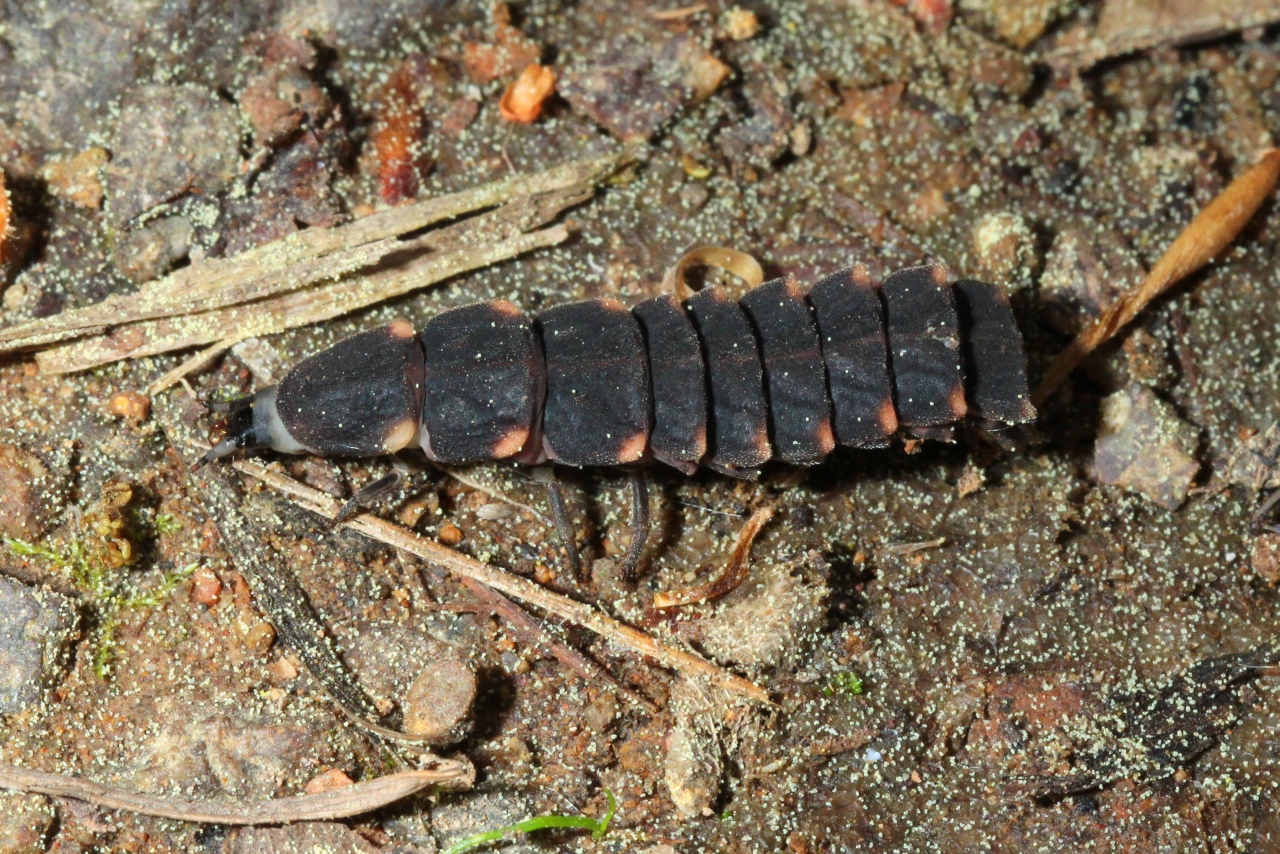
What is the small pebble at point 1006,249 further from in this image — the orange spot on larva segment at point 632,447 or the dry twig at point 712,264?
the orange spot on larva segment at point 632,447


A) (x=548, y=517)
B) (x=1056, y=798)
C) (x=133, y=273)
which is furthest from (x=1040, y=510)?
(x=133, y=273)

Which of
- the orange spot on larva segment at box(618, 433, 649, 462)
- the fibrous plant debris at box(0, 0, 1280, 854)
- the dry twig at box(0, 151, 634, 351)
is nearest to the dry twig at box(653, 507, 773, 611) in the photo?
the fibrous plant debris at box(0, 0, 1280, 854)

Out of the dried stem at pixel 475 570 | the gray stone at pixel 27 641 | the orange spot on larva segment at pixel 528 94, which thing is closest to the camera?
the gray stone at pixel 27 641

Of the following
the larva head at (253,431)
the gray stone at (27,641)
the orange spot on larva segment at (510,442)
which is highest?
the orange spot on larva segment at (510,442)

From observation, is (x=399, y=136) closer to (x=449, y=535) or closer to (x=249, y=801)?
(x=449, y=535)

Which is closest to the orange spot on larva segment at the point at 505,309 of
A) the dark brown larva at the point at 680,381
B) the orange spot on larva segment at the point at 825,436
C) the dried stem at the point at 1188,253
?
the dark brown larva at the point at 680,381
